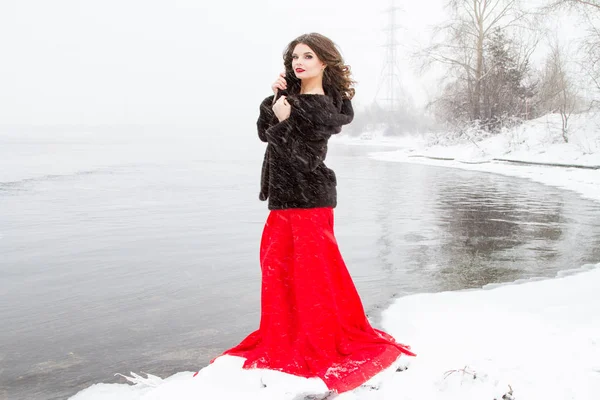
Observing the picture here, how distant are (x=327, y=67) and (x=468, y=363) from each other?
67.5 inches

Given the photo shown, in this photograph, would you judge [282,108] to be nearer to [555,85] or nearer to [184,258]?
[184,258]

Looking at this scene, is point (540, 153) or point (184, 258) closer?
point (184, 258)

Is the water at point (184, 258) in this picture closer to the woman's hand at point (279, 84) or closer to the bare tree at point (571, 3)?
the woman's hand at point (279, 84)

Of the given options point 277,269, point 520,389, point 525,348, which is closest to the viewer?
point 520,389

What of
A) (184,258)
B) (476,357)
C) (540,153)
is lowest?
(184,258)

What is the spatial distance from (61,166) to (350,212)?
13798mm

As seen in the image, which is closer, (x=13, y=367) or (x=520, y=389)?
(x=520, y=389)

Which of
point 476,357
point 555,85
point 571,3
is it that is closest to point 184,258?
point 476,357

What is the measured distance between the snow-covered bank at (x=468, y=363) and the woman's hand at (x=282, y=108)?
125 centimetres

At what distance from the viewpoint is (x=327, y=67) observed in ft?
9.45

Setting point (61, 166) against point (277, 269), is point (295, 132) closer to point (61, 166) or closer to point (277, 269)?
point (277, 269)

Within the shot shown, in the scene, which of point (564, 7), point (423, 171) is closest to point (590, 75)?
point (564, 7)

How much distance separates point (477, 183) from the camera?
599 inches

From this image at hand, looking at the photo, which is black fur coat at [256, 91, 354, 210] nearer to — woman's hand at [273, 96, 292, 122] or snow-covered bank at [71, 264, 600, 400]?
woman's hand at [273, 96, 292, 122]
